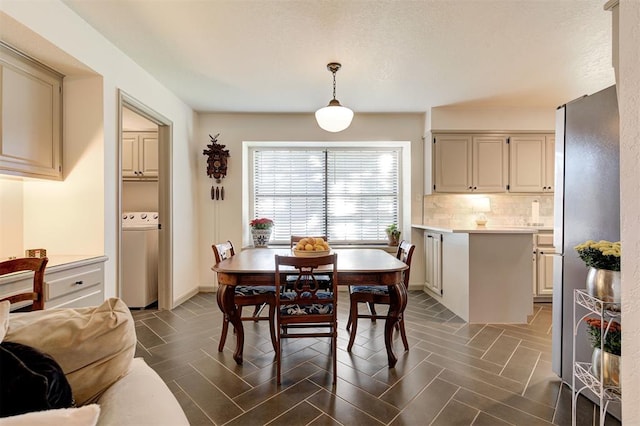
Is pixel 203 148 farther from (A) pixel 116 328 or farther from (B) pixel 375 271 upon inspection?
(A) pixel 116 328

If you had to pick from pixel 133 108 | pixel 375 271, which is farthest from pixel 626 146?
pixel 133 108

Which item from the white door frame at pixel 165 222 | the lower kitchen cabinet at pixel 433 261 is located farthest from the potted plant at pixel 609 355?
the white door frame at pixel 165 222

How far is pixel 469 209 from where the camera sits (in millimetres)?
4191

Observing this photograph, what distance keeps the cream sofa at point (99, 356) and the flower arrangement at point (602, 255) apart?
169 centimetres

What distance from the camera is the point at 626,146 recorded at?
3.28ft

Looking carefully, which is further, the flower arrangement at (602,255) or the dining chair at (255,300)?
the dining chair at (255,300)

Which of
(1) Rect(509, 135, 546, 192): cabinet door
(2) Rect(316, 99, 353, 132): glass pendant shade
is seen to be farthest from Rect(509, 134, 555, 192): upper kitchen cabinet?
(2) Rect(316, 99, 353, 132): glass pendant shade

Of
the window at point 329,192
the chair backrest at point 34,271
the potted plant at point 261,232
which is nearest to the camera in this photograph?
the chair backrest at point 34,271

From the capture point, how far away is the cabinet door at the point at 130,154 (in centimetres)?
380

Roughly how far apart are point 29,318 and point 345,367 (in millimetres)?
1791

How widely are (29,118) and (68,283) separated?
117 cm

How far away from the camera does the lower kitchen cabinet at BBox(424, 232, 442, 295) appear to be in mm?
3578

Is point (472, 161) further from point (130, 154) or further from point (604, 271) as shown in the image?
point (130, 154)

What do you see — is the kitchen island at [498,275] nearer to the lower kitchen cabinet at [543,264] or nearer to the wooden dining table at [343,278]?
the lower kitchen cabinet at [543,264]
